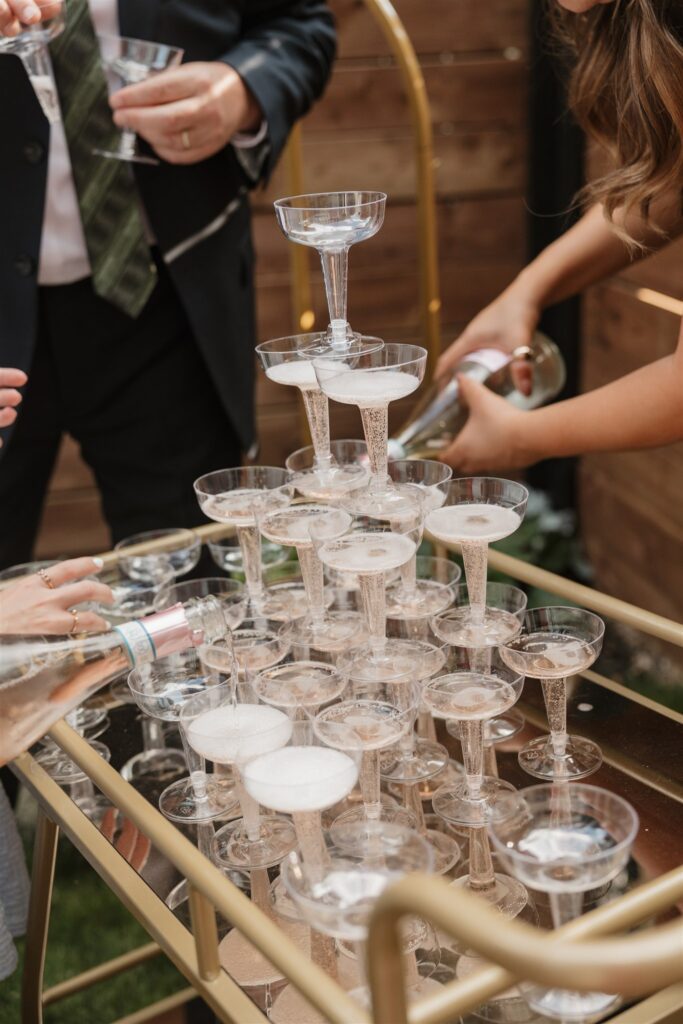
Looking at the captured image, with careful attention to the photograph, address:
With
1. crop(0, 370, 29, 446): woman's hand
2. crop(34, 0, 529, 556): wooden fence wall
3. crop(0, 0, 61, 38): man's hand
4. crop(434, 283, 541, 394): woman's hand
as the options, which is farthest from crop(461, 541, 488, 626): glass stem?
crop(34, 0, 529, 556): wooden fence wall

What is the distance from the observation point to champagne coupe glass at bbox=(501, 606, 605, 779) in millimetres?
1037

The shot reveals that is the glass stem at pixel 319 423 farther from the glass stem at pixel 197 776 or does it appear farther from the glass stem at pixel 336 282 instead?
the glass stem at pixel 197 776

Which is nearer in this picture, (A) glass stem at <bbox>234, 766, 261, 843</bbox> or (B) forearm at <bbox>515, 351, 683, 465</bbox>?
(A) glass stem at <bbox>234, 766, 261, 843</bbox>

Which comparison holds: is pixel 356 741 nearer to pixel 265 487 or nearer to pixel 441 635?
pixel 441 635

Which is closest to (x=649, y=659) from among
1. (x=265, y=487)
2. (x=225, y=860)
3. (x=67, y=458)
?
(x=67, y=458)

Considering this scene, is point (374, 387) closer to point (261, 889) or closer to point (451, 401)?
point (261, 889)

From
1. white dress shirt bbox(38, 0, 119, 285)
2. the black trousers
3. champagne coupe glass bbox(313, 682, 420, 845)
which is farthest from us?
the black trousers

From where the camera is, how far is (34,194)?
151 centimetres

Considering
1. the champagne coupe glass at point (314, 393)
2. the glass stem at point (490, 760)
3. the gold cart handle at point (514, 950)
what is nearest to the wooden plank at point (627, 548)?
the glass stem at point (490, 760)

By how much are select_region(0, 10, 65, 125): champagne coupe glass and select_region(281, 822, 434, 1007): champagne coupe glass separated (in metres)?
0.98

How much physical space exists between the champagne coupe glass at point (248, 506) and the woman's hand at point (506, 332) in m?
0.45

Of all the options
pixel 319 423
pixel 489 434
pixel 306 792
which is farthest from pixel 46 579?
pixel 489 434

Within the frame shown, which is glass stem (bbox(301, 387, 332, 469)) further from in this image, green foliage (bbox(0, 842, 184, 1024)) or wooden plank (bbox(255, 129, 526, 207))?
wooden plank (bbox(255, 129, 526, 207))

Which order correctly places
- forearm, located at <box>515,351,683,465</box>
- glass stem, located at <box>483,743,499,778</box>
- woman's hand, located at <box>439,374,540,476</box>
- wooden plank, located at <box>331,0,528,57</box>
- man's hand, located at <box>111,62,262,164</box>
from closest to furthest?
glass stem, located at <box>483,743,499,778</box> < forearm, located at <box>515,351,683,465</box> < woman's hand, located at <box>439,374,540,476</box> < man's hand, located at <box>111,62,262,164</box> < wooden plank, located at <box>331,0,528,57</box>
